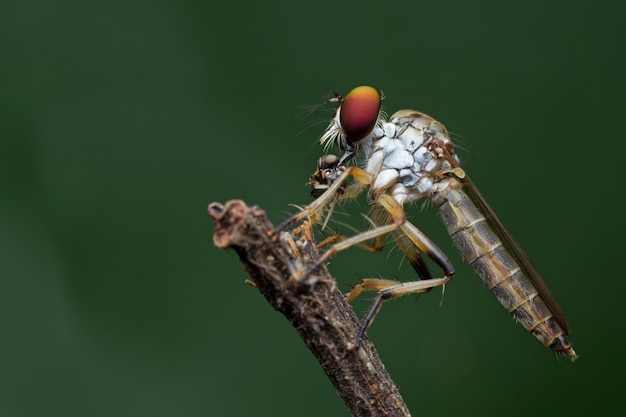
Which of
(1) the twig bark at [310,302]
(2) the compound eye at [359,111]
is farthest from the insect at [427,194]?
(1) the twig bark at [310,302]

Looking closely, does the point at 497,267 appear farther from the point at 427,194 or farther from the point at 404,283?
the point at 404,283

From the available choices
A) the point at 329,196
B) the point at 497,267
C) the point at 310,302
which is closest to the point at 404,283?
the point at 329,196

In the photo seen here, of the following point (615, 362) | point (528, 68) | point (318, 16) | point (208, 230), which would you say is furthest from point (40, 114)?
point (615, 362)

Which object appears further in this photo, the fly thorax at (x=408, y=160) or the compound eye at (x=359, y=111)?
the fly thorax at (x=408, y=160)

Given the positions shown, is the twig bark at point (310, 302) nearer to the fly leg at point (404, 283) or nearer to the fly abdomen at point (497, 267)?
the fly leg at point (404, 283)

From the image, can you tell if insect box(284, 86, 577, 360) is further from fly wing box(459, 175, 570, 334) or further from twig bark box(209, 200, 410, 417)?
twig bark box(209, 200, 410, 417)

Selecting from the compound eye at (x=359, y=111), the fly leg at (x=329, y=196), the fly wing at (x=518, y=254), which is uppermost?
the compound eye at (x=359, y=111)

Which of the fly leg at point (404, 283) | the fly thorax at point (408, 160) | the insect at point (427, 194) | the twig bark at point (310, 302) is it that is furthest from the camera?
the fly thorax at point (408, 160)
